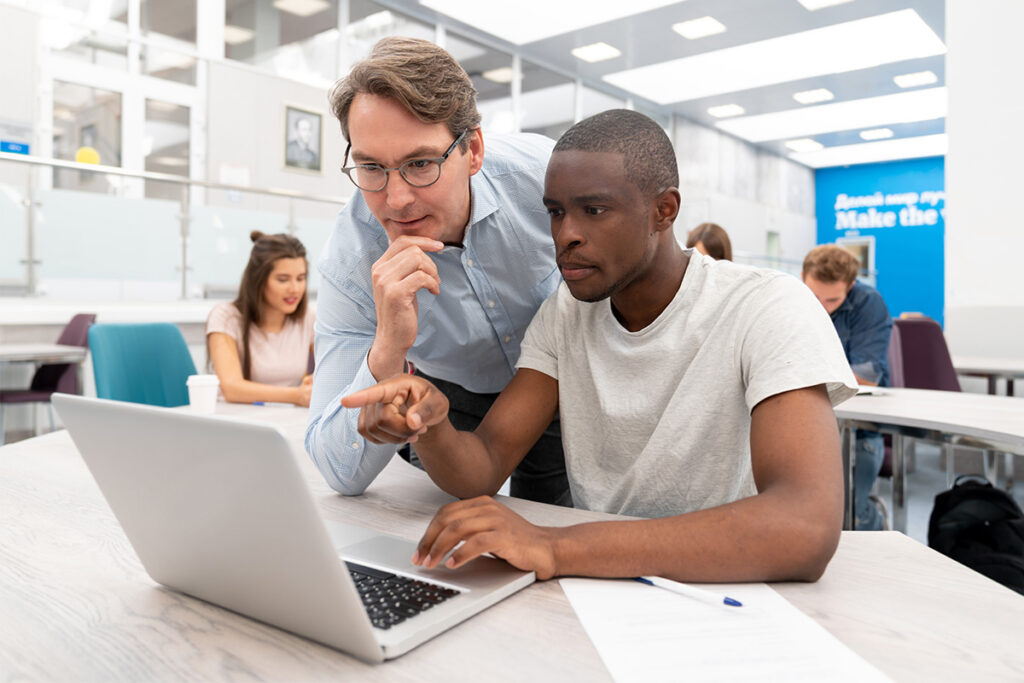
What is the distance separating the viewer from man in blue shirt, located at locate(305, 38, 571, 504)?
1.14 m

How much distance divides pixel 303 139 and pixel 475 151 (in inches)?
260

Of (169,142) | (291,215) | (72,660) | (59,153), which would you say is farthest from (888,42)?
(72,660)

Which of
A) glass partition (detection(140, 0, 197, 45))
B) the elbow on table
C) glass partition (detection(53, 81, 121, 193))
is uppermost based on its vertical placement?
glass partition (detection(140, 0, 197, 45))

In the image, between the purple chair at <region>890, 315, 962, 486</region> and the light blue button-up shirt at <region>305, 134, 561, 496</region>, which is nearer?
the light blue button-up shirt at <region>305, 134, 561, 496</region>

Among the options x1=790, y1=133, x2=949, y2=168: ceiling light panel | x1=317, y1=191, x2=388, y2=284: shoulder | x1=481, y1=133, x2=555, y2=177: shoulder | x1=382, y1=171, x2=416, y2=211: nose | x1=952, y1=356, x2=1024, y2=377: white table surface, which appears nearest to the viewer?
x1=382, y1=171, x2=416, y2=211: nose

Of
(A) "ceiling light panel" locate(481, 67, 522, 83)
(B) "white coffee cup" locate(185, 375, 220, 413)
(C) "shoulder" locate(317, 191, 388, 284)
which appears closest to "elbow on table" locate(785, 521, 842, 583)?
(C) "shoulder" locate(317, 191, 388, 284)

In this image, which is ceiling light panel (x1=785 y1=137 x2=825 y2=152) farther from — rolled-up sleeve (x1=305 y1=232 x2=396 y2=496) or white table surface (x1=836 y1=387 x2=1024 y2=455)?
rolled-up sleeve (x1=305 y1=232 x2=396 y2=496)

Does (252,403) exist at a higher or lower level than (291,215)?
lower

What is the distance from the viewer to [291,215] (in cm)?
564

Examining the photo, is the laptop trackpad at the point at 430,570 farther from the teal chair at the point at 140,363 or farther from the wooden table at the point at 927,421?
the teal chair at the point at 140,363

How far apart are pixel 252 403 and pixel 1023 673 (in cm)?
228

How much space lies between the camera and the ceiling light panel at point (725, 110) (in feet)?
34.4

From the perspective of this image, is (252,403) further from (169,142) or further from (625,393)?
(169,142)

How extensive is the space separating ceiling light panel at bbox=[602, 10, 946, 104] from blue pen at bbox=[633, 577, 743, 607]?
8.09m
